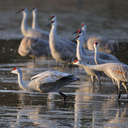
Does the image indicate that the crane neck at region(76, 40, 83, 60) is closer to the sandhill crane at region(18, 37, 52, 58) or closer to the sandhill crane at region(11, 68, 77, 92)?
the sandhill crane at region(11, 68, 77, 92)

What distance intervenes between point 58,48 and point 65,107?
6910mm

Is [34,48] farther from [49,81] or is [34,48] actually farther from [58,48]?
[49,81]

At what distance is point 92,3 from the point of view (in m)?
39.1

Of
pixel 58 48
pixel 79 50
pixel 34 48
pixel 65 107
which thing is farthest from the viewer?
pixel 34 48

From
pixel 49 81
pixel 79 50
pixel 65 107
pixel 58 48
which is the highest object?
pixel 58 48

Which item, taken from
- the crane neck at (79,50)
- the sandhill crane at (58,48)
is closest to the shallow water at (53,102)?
the sandhill crane at (58,48)

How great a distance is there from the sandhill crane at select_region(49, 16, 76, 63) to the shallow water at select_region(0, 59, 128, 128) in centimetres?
353

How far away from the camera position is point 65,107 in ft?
32.6

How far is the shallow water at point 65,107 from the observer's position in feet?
28.2

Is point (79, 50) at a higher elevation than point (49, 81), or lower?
higher

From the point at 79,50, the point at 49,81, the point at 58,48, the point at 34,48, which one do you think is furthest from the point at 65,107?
the point at 34,48

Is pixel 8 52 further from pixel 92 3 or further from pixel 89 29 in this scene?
pixel 92 3

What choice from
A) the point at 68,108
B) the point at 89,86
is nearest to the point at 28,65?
the point at 89,86

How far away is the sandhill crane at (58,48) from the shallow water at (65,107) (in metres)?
3.53
